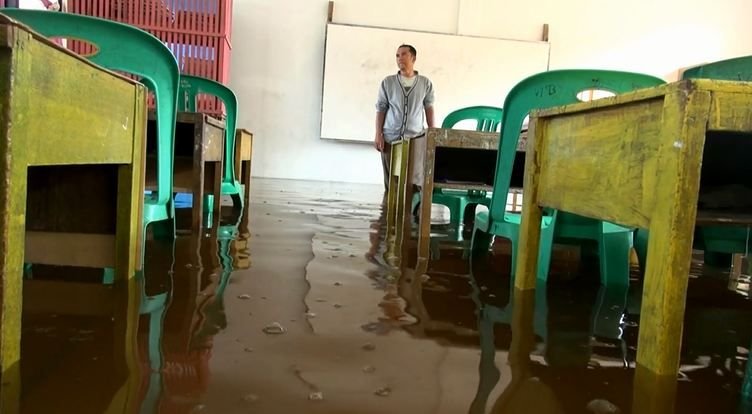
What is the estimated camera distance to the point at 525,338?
49.7 inches

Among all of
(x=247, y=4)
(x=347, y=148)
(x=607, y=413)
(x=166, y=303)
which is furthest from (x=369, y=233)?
(x=247, y=4)

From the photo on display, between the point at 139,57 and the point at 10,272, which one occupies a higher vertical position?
the point at 139,57

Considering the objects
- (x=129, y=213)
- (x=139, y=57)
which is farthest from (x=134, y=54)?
(x=129, y=213)

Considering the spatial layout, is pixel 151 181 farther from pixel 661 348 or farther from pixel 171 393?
pixel 661 348

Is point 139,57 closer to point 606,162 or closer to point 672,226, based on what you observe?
point 606,162

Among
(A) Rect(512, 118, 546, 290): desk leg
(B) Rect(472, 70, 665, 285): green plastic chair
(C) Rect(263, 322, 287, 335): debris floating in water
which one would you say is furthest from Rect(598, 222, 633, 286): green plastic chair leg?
(C) Rect(263, 322, 287, 335): debris floating in water

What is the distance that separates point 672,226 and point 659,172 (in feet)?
0.34

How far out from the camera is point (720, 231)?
2.04 metres

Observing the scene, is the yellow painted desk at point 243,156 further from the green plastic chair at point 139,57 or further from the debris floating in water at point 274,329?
the debris floating in water at point 274,329

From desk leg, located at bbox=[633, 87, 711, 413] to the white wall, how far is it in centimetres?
588

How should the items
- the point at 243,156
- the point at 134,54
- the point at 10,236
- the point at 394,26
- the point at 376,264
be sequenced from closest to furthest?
the point at 10,236
the point at 134,54
the point at 376,264
the point at 243,156
the point at 394,26

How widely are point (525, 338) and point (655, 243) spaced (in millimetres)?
357

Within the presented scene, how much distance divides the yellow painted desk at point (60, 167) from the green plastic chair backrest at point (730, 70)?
4.95ft

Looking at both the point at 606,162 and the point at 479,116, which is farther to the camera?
Result: the point at 479,116
